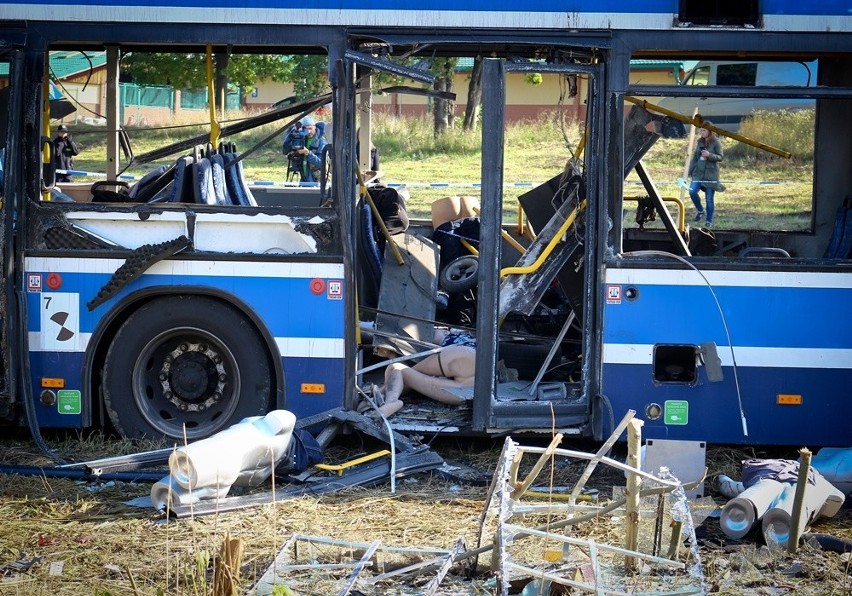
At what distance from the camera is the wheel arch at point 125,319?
688cm

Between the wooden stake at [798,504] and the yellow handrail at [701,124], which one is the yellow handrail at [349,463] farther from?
the yellow handrail at [701,124]

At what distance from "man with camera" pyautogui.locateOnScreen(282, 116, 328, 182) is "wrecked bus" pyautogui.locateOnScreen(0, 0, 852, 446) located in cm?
12

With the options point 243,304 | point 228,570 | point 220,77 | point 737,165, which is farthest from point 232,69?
point 228,570

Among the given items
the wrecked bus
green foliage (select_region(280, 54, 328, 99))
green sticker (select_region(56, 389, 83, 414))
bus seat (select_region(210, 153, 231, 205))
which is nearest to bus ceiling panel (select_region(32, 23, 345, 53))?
the wrecked bus

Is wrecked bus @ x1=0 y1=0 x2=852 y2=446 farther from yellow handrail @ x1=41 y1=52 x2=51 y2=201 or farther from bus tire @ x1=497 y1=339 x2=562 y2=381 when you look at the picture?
bus tire @ x1=497 y1=339 x2=562 y2=381

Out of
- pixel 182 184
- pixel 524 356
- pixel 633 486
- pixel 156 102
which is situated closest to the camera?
pixel 633 486

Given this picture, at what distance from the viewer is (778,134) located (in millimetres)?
7512

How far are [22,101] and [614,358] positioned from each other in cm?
379

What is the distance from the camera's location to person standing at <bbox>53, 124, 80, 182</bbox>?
24.0 feet

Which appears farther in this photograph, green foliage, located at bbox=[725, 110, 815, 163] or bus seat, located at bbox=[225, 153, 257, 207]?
green foliage, located at bbox=[725, 110, 815, 163]

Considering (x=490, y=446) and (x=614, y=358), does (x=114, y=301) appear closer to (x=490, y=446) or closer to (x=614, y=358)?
(x=490, y=446)

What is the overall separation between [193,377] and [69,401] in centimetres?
75

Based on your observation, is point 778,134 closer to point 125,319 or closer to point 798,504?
point 798,504

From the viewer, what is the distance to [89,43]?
7.25 m
